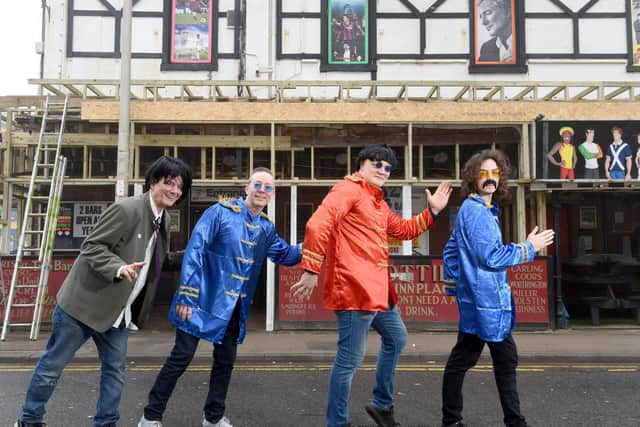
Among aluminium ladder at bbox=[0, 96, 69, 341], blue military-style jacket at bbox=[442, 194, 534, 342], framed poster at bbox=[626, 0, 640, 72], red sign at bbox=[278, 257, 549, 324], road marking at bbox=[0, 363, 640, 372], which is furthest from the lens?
framed poster at bbox=[626, 0, 640, 72]

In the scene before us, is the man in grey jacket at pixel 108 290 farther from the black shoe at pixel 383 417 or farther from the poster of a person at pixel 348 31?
the poster of a person at pixel 348 31

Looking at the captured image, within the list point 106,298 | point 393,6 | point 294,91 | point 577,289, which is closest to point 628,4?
point 393,6

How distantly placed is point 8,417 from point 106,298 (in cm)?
184

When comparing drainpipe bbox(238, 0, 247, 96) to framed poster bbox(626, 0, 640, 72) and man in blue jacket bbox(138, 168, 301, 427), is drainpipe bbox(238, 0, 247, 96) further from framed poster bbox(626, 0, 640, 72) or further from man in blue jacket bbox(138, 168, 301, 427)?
man in blue jacket bbox(138, 168, 301, 427)

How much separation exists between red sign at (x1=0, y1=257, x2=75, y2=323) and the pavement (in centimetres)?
30

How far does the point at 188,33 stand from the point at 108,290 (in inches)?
411

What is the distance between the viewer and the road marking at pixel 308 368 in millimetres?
6340

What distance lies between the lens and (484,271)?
3.53 m

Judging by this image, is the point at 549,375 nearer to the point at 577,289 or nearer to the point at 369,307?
the point at 369,307

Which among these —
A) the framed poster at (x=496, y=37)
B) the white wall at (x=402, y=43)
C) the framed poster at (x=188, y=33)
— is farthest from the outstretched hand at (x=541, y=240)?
the framed poster at (x=188, y=33)

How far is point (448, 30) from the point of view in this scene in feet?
41.4

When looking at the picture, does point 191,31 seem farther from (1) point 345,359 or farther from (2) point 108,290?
(1) point 345,359

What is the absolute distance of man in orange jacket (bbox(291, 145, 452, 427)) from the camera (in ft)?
11.6

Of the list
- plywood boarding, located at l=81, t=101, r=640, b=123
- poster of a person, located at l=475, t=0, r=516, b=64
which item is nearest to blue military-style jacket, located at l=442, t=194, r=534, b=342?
plywood boarding, located at l=81, t=101, r=640, b=123
